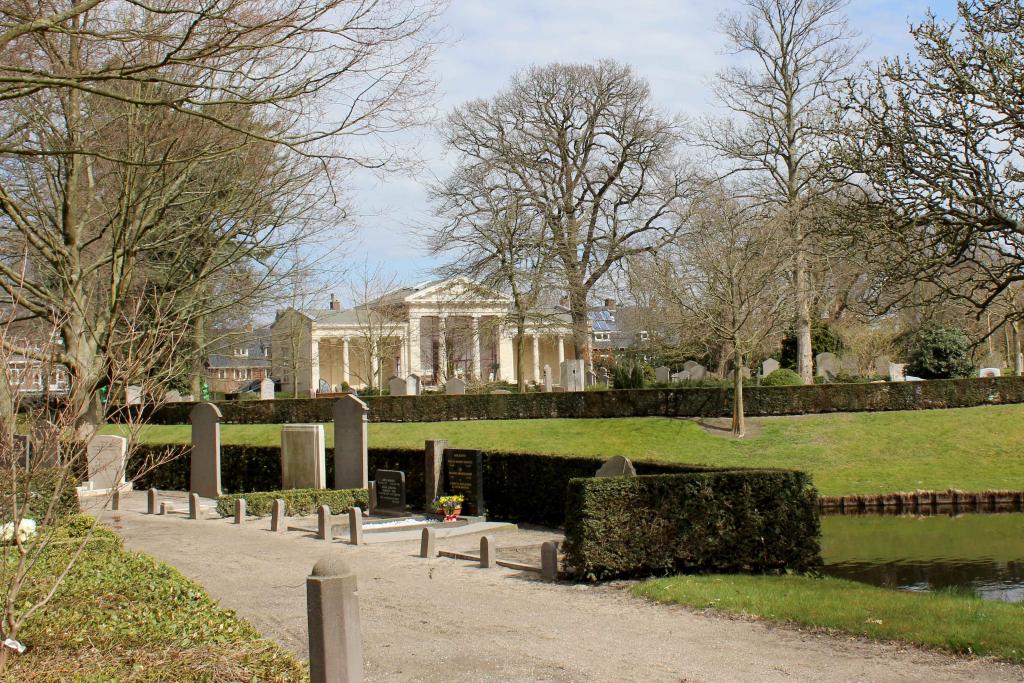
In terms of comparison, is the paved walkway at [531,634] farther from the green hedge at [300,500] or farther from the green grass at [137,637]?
the green hedge at [300,500]

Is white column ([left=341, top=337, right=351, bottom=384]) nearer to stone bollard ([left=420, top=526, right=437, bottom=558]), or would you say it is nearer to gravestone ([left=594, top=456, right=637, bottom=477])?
stone bollard ([left=420, top=526, right=437, bottom=558])

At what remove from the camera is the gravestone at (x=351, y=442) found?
20797mm

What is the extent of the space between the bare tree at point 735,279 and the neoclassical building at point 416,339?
8.75m

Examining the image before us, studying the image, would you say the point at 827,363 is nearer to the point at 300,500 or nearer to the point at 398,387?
the point at 398,387

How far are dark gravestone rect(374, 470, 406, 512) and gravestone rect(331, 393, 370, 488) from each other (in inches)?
20.4

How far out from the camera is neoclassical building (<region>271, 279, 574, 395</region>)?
138 ft

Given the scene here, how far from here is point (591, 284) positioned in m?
41.7

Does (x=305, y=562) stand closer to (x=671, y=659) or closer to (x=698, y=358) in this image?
(x=671, y=659)

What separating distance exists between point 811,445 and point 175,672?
80.0 feet

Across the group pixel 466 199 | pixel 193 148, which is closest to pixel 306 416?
pixel 466 199

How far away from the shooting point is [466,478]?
18.8 m

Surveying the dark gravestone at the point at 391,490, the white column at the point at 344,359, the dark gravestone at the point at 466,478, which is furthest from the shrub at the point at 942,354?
the white column at the point at 344,359

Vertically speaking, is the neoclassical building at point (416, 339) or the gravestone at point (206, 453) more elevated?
the neoclassical building at point (416, 339)

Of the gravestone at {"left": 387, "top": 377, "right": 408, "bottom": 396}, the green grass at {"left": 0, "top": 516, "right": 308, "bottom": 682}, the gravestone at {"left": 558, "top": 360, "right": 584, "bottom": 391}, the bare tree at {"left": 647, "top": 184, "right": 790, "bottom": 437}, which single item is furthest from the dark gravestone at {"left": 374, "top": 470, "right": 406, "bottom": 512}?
the gravestone at {"left": 387, "top": 377, "right": 408, "bottom": 396}
